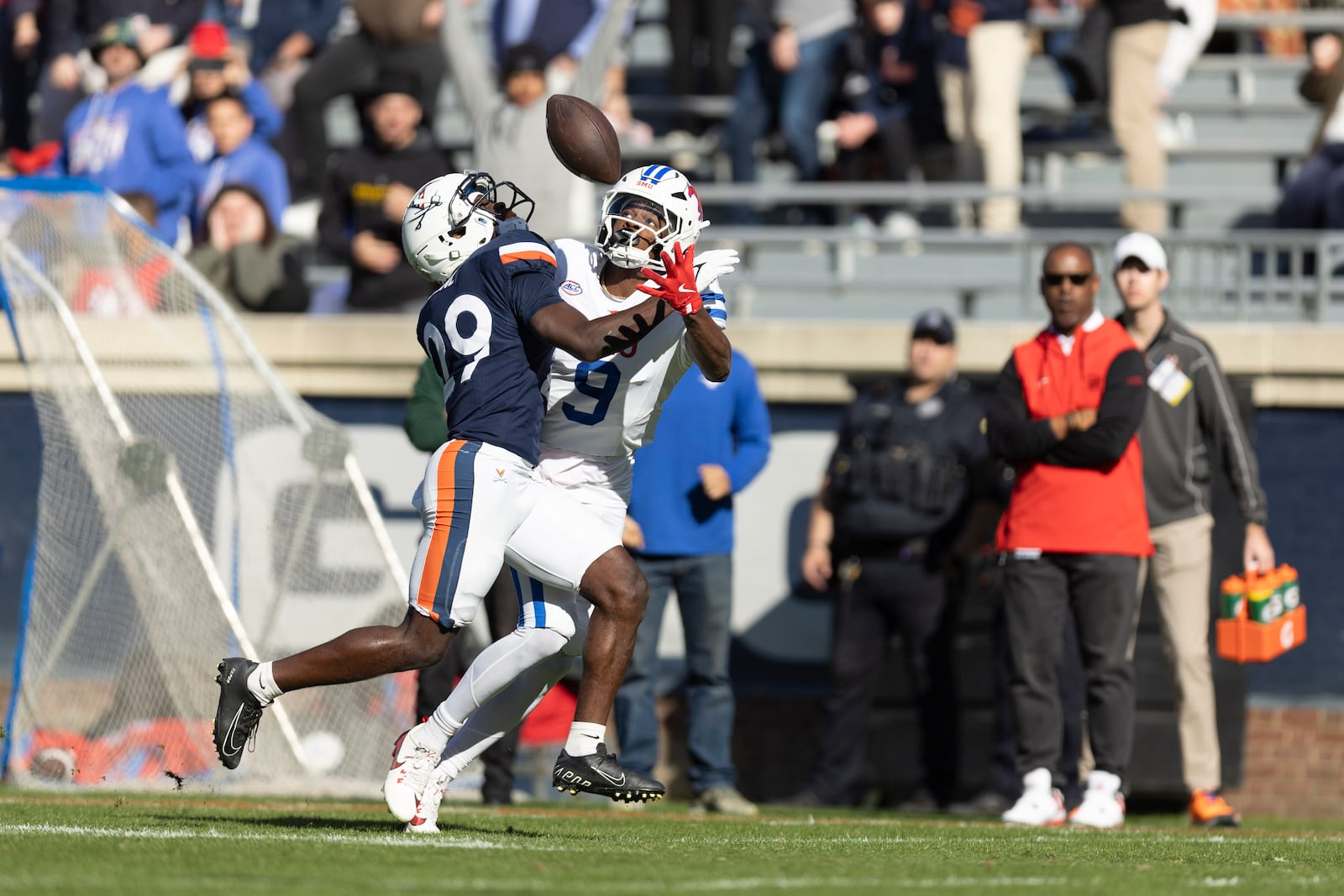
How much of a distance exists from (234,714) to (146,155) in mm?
6333

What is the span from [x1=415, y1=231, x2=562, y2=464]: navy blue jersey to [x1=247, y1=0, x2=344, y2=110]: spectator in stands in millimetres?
8069

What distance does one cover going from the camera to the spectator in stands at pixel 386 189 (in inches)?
417

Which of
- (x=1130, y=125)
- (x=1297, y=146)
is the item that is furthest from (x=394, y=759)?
(x=1297, y=146)

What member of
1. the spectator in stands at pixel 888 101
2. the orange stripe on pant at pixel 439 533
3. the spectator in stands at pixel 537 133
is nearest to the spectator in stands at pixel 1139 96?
the spectator in stands at pixel 888 101

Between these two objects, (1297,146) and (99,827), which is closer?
(99,827)

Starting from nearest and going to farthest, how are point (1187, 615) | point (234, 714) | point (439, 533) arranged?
1. point (439, 533)
2. point (234, 714)
3. point (1187, 615)

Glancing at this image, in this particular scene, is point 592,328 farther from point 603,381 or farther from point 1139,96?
point 1139,96

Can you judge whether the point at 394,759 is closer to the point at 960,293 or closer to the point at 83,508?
the point at 83,508

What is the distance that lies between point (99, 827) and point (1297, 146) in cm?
841

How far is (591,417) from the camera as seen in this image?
621cm

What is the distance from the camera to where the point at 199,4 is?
1356cm

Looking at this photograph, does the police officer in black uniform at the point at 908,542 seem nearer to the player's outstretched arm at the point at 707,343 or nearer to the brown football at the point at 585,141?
the brown football at the point at 585,141

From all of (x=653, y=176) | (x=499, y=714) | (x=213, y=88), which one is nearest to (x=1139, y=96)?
(x=213, y=88)

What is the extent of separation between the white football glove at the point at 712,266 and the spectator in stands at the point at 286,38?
8.27 metres
